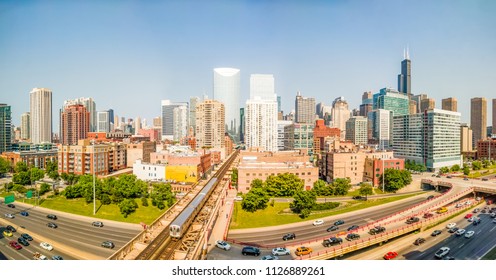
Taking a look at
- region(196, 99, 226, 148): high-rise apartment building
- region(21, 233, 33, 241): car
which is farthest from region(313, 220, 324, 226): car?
region(196, 99, 226, 148): high-rise apartment building

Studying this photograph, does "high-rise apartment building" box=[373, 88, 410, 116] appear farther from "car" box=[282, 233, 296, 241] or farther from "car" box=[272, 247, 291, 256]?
"car" box=[272, 247, 291, 256]

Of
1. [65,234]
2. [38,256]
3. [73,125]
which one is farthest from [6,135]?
[38,256]

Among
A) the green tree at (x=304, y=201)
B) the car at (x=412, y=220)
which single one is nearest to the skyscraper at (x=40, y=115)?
the green tree at (x=304, y=201)

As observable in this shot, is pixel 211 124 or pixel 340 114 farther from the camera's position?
pixel 340 114

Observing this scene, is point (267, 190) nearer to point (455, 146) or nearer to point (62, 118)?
point (455, 146)

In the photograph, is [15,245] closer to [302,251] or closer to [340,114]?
[302,251]
